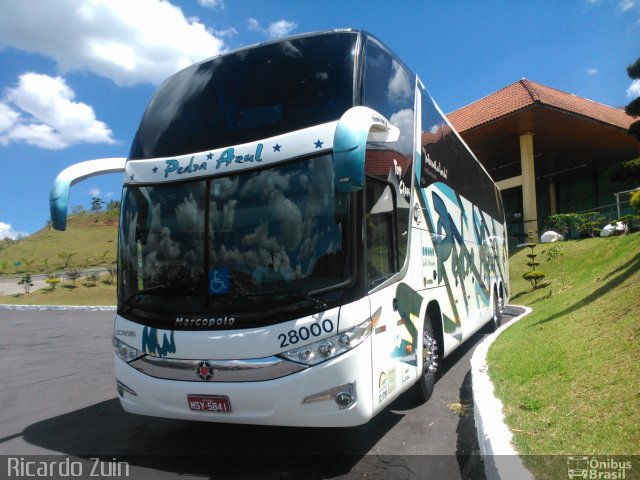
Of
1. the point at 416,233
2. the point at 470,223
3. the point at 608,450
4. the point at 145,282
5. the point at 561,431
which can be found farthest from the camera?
the point at 470,223

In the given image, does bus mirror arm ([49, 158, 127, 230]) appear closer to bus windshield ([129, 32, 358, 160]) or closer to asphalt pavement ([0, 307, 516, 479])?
bus windshield ([129, 32, 358, 160])

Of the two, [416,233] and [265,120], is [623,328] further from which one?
[265,120]

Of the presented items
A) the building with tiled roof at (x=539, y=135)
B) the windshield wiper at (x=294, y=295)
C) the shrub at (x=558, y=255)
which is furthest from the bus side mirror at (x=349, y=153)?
the building with tiled roof at (x=539, y=135)

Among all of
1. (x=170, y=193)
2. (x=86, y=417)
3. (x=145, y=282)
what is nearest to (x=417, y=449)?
(x=145, y=282)

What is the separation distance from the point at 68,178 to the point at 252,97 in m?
1.95

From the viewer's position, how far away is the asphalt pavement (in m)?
3.96

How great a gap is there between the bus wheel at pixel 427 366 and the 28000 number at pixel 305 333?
2128mm

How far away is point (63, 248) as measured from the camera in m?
62.4

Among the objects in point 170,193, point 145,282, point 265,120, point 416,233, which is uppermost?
point 265,120

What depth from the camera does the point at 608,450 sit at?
321 cm

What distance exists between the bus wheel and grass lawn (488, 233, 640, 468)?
690 millimetres

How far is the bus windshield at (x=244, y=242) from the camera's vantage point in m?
3.91

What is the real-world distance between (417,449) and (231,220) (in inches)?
104
